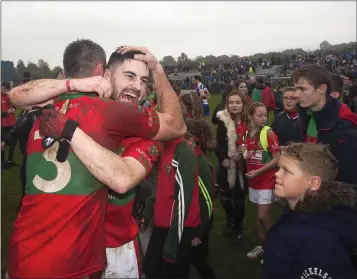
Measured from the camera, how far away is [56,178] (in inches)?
67.2

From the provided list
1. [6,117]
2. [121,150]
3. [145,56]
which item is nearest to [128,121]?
[121,150]

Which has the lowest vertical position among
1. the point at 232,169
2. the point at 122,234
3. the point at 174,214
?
the point at 232,169

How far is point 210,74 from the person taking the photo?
44.3 meters

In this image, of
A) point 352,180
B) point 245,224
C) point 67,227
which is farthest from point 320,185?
point 245,224

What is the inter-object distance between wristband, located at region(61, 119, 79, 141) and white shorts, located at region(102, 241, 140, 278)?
814mm

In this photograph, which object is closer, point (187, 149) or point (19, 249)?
point (19, 249)

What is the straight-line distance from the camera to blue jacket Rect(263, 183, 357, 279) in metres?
1.93

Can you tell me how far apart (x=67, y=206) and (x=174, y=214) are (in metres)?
1.36

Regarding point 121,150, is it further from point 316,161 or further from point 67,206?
point 316,161

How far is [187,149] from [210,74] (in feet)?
139

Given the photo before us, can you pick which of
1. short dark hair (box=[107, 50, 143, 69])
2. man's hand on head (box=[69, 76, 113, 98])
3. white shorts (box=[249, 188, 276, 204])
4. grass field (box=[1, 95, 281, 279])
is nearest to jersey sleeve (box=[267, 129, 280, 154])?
white shorts (box=[249, 188, 276, 204])

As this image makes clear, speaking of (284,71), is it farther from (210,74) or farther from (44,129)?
(44,129)

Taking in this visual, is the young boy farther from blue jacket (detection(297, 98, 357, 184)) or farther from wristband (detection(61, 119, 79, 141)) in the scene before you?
wristband (detection(61, 119, 79, 141))

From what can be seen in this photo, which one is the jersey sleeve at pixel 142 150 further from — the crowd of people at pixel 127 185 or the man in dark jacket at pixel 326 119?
the man in dark jacket at pixel 326 119
